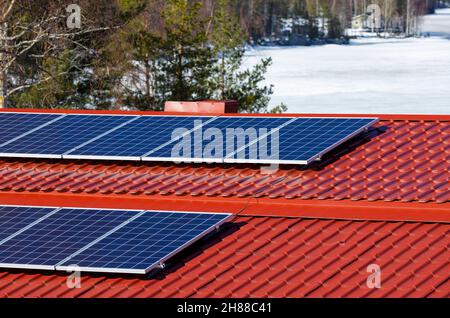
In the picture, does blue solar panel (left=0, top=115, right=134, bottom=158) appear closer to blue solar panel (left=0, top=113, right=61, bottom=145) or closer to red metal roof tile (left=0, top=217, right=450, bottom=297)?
blue solar panel (left=0, top=113, right=61, bottom=145)

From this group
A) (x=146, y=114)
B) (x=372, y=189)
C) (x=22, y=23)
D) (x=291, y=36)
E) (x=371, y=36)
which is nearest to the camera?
Answer: (x=372, y=189)

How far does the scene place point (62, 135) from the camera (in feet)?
49.2

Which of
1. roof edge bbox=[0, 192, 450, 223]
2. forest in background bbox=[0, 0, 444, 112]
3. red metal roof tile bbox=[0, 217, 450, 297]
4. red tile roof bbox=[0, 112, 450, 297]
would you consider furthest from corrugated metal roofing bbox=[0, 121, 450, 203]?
forest in background bbox=[0, 0, 444, 112]

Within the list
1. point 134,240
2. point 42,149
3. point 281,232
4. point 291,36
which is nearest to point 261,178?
point 281,232

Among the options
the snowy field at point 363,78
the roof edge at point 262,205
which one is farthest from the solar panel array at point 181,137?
the snowy field at point 363,78

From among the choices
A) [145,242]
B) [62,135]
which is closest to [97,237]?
[145,242]

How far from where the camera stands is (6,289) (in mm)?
11508

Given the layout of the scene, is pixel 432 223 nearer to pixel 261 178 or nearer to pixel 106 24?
pixel 261 178

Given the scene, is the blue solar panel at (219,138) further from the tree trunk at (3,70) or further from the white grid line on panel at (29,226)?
the tree trunk at (3,70)

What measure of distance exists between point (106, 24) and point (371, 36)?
394 ft

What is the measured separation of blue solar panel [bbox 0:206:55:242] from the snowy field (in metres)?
43.8

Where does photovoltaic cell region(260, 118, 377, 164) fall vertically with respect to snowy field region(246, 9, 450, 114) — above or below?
above

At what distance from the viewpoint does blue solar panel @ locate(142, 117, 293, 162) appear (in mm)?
13688

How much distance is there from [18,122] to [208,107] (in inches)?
132
